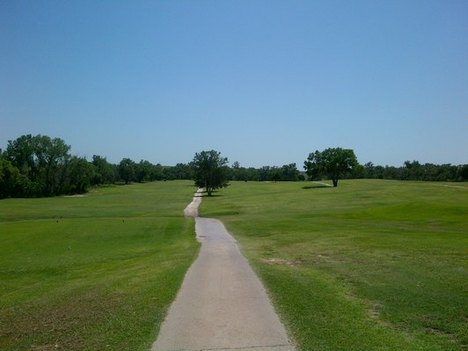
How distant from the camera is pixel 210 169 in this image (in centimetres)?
10138

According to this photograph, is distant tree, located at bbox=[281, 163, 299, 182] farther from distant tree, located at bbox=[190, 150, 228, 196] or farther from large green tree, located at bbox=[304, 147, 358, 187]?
distant tree, located at bbox=[190, 150, 228, 196]

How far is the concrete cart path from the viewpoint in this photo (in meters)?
8.78

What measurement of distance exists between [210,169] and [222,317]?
91.0m

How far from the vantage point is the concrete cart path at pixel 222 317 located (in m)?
8.78

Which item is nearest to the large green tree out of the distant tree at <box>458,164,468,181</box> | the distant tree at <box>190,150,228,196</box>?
the distant tree at <box>190,150,228,196</box>

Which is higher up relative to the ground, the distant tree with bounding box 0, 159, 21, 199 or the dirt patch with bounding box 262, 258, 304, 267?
the distant tree with bounding box 0, 159, 21, 199

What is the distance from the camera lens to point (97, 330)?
33.4ft

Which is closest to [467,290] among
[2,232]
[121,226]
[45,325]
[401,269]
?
[401,269]

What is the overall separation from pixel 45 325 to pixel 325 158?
10541 centimetres

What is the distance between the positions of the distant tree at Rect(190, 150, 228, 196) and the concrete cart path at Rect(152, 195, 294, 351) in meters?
83.7

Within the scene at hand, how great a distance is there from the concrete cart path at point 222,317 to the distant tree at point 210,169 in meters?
83.7

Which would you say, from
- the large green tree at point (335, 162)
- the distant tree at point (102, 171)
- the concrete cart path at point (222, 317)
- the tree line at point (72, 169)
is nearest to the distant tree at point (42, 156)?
the tree line at point (72, 169)

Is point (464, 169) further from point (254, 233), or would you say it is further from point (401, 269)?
point (401, 269)

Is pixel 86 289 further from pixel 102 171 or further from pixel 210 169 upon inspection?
pixel 102 171
